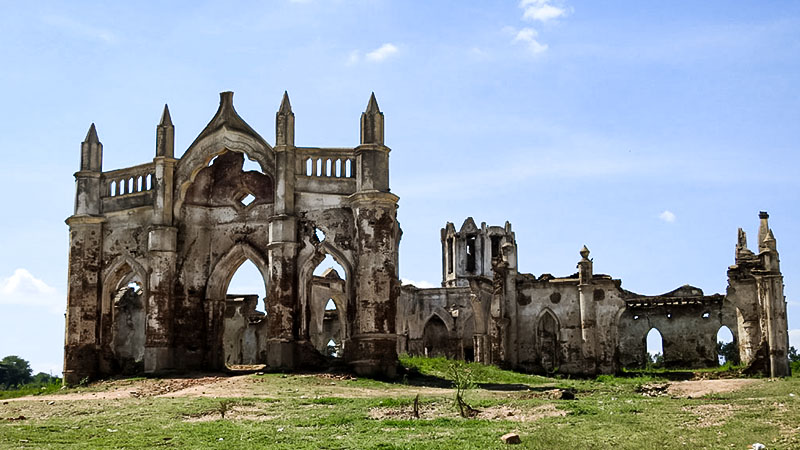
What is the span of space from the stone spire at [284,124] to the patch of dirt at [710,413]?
1400 cm

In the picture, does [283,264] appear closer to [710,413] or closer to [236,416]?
[236,416]

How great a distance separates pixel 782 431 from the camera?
12.4m

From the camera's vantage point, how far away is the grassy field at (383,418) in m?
12.4

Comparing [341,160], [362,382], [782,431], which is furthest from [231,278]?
[782,431]

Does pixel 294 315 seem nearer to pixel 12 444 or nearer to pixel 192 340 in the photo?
pixel 192 340

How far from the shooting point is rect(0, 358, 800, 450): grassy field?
40.7 ft

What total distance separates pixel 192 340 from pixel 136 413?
10307 mm

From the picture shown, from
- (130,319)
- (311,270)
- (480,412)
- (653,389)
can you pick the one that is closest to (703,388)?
(653,389)

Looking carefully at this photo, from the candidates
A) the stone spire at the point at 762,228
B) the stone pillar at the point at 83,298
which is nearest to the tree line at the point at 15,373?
the stone pillar at the point at 83,298

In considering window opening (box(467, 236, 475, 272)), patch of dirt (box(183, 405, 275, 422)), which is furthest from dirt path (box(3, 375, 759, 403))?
window opening (box(467, 236, 475, 272))

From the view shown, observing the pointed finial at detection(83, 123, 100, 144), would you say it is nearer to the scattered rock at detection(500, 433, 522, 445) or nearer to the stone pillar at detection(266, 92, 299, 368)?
the stone pillar at detection(266, 92, 299, 368)

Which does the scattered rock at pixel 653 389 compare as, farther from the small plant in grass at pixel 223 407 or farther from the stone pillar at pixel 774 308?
the small plant in grass at pixel 223 407

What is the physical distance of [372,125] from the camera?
25391 millimetres

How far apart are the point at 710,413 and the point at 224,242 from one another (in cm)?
1628
